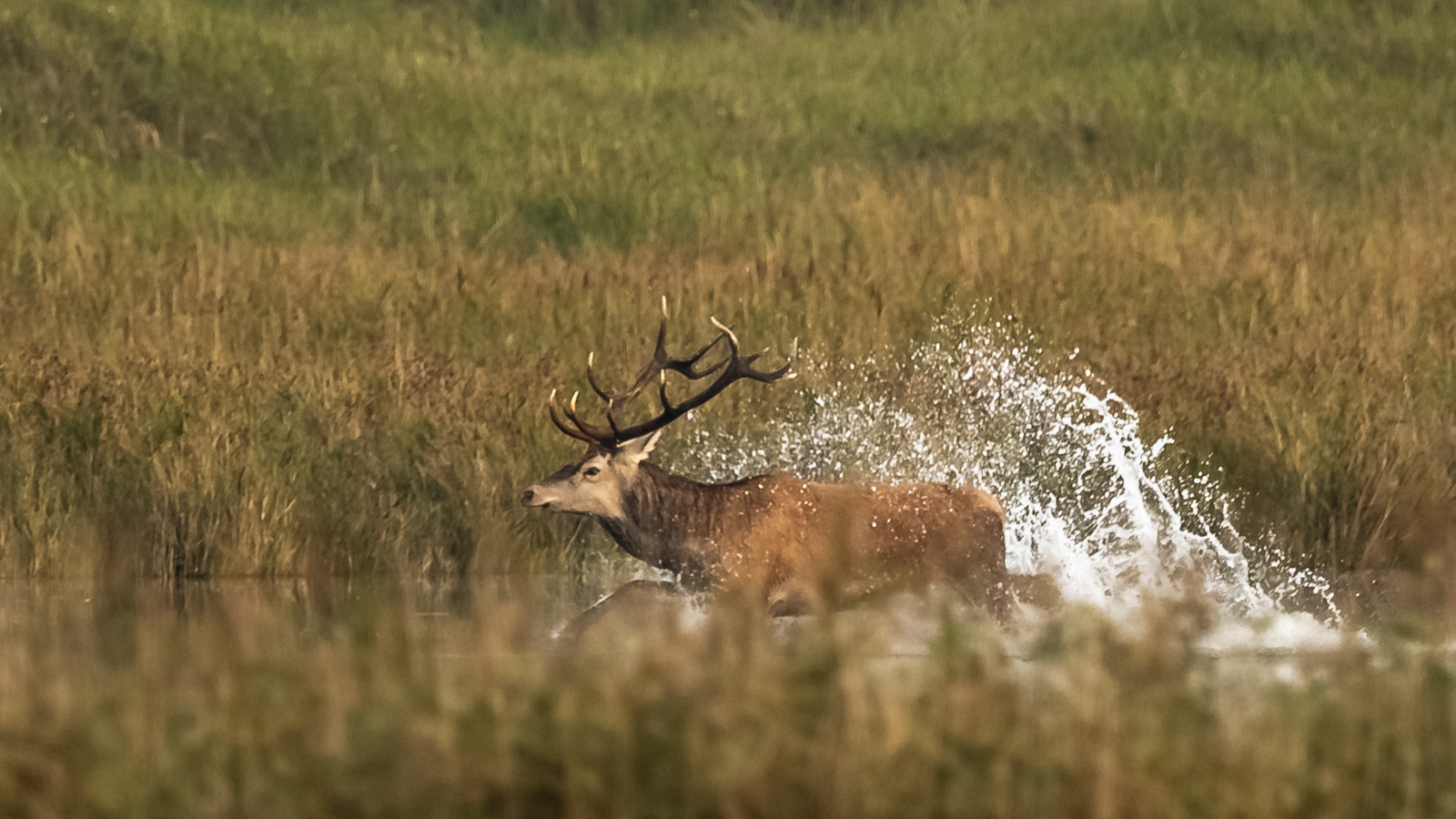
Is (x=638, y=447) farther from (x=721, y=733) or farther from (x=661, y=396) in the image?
(x=721, y=733)

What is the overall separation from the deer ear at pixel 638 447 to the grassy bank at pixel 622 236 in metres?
1.08

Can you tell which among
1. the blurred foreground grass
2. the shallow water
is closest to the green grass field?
the blurred foreground grass

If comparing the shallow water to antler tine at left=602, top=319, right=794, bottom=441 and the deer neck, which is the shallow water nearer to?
the deer neck

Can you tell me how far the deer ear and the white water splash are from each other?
1841mm

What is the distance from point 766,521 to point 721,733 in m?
5.35

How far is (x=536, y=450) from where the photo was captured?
471 inches

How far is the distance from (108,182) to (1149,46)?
1477cm

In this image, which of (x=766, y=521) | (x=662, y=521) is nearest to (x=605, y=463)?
(x=662, y=521)

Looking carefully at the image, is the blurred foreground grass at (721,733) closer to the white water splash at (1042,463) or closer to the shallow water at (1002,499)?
the shallow water at (1002,499)

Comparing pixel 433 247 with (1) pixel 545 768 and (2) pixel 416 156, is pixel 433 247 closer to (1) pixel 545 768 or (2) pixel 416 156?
(2) pixel 416 156

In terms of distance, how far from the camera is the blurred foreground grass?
5.01 meters

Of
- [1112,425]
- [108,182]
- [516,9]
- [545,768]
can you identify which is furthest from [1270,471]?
[516,9]

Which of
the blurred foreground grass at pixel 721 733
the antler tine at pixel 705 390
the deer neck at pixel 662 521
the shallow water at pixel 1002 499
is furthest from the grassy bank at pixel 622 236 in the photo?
the blurred foreground grass at pixel 721 733

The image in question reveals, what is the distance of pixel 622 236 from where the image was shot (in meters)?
21.7
